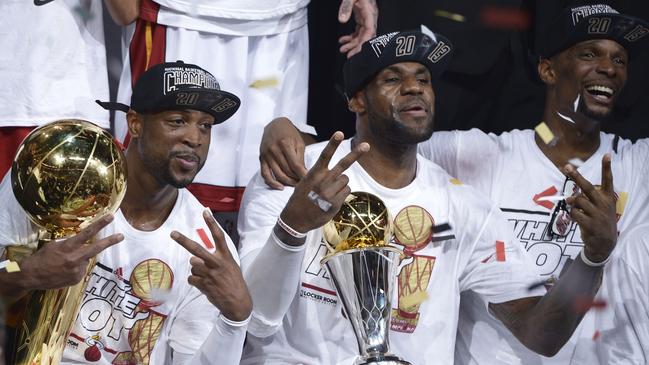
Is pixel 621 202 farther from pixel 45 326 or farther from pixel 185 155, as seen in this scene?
→ pixel 45 326

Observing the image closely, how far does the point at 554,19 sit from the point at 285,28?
3.21 feet

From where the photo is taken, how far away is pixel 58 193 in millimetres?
2695

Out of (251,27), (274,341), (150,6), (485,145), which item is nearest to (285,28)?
(251,27)

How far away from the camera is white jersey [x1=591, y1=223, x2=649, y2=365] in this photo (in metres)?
3.78

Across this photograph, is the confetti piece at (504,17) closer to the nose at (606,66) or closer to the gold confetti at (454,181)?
the nose at (606,66)

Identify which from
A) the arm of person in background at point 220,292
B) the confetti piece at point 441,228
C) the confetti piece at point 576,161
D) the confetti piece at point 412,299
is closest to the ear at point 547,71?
the confetti piece at point 576,161

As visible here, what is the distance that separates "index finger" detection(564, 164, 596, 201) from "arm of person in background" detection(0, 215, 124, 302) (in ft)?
3.96

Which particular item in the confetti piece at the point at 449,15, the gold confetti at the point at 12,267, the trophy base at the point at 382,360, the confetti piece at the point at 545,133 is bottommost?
the trophy base at the point at 382,360

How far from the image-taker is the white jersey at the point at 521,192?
12.6 feet

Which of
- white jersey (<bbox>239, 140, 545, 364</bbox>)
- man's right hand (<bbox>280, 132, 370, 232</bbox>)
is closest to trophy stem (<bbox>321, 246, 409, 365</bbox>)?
man's right hand (<bbox>280, 132, 370, 232</bbox>)

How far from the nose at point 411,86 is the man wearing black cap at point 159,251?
1.84ft

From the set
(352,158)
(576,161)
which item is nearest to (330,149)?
(352,158)

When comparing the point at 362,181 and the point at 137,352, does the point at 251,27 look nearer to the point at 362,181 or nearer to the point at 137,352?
the point at 362,181

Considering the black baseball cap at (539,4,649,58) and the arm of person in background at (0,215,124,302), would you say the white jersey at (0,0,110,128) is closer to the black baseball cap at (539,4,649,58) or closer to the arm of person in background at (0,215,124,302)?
the arm of person in background at (0,215,124,302)
